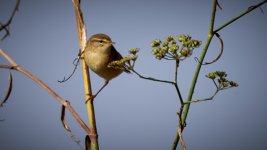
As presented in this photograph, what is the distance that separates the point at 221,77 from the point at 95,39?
180cm

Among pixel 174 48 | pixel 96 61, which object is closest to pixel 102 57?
pixel 96 61

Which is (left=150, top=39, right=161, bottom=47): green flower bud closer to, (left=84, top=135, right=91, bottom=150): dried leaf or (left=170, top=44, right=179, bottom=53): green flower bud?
(left=170, top=44, right=179, bottom=53): green flower bud

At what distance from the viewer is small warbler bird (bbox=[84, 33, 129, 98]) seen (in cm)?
269

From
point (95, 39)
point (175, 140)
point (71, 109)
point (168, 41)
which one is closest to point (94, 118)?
point (71, 109)

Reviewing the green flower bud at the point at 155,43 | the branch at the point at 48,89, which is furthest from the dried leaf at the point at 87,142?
the green flower bud at the point at 155,43

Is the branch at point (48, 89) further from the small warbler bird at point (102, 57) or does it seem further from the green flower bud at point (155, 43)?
the small warbler bird at point (102, 57)

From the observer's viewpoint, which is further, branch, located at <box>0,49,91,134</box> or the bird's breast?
the bird's breast

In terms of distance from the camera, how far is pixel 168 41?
1.49 m

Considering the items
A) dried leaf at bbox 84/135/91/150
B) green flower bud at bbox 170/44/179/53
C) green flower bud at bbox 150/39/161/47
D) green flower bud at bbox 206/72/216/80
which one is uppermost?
green flower bud at bbox 150/39/161/47

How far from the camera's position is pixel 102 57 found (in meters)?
2.82

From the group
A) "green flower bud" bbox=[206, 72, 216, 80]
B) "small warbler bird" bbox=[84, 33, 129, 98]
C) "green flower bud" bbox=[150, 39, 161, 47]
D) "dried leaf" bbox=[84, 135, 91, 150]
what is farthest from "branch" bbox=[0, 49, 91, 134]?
"small warbler bird" bbox=[84, 33, 129, 98]

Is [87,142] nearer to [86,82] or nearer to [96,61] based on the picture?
[86,82]

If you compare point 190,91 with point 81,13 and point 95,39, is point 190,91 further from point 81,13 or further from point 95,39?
point 95,39

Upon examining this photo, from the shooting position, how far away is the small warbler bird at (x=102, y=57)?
269 cm
